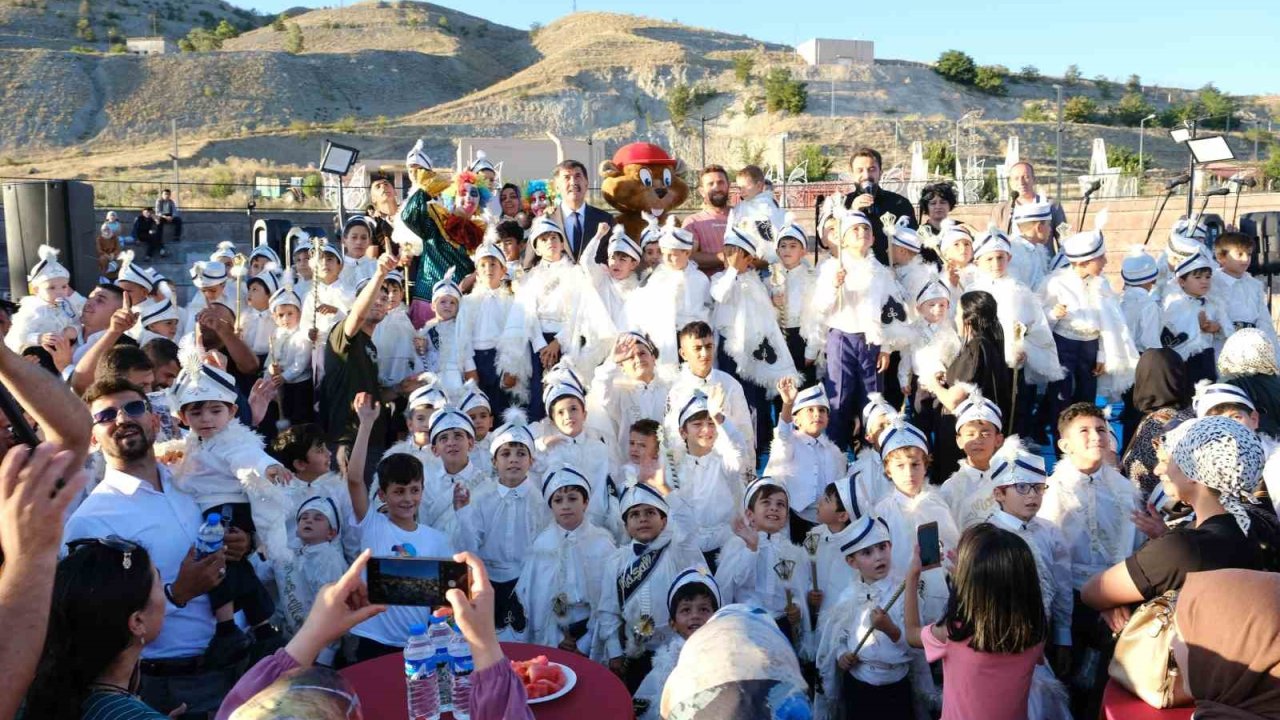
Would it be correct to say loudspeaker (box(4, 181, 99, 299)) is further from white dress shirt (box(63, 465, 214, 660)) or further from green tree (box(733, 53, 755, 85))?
green tree (box(733, 53, 755, 85))

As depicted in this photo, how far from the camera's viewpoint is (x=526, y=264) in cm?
855

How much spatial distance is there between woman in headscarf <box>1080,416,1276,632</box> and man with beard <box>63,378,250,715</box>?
10.9 feet

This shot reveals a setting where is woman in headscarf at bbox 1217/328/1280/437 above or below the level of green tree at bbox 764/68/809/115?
below

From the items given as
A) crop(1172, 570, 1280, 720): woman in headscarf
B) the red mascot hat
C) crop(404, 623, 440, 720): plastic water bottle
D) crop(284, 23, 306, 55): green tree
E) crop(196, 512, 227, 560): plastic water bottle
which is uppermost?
crop(284, 23, 306, 55): green tree

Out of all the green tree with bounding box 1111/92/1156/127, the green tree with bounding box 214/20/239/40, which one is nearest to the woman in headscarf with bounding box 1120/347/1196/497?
the green tree with bounding box 1111/92/1156/127

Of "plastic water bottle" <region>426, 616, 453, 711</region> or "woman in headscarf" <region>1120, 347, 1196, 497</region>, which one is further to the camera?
"woman in headscarf" <region>1120, 347, 1196, 497</region>

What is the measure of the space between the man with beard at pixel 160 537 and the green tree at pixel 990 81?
240 feet

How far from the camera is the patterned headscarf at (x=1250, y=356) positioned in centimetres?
557

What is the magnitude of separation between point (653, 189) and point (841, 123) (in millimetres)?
47798

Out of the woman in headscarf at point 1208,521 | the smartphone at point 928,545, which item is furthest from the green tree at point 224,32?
the woman in headscarf at point 1208,521

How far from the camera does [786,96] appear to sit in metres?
58.9

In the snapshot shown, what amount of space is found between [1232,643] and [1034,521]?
2054 millimetres

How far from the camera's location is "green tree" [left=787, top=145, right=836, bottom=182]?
3399 centimetres

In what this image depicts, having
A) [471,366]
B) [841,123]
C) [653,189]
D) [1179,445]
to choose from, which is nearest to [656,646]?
[1179,445]
